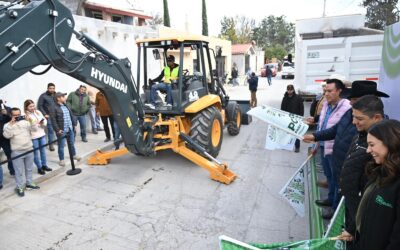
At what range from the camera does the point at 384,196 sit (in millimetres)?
1648

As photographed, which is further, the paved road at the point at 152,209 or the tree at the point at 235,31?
the tree at the point at 235,31

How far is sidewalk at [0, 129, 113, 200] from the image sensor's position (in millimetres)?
5104

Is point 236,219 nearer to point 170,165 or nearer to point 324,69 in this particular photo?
point 170,165

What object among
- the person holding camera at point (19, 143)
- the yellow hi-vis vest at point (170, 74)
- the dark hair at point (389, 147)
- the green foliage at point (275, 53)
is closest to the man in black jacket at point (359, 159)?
the dark hair at point (389, 147)

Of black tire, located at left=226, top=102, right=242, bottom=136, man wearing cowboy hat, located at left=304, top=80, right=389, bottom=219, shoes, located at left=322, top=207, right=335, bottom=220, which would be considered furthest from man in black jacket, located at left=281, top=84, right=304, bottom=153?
shoes, located at left=322, top=207, right=335, bottom=220

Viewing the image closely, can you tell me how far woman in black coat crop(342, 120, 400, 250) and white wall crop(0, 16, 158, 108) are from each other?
484 cm

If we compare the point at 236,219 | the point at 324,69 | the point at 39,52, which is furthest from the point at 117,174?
the point at 324,69

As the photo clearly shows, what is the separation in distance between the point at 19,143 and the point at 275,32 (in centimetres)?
7656

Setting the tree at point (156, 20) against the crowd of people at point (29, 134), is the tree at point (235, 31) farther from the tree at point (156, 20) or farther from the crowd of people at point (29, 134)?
the crowd of people at point (29, 134)

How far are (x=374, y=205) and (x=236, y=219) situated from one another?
2.43 m

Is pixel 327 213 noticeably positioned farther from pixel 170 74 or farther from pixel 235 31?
pixel 235 31

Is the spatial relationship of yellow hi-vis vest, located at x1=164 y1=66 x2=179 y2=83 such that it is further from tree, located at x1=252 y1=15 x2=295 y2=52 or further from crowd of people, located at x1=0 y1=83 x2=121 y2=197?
tree, located at x1=252 y1=15 x2=295 y2=52

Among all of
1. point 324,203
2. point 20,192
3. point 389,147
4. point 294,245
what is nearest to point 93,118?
point 20,192

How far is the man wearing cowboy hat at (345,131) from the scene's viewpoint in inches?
115
